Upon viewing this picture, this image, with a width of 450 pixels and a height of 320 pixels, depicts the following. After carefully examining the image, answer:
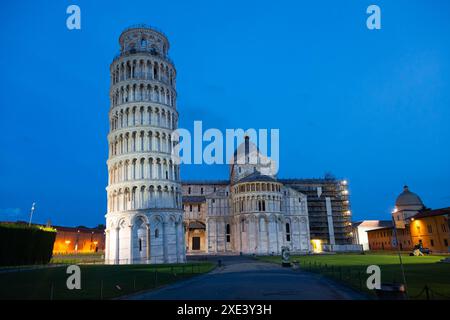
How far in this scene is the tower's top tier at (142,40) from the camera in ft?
179

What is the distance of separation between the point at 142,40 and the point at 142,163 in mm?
20958

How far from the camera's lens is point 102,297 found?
15.4m

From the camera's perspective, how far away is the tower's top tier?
54.6 metres

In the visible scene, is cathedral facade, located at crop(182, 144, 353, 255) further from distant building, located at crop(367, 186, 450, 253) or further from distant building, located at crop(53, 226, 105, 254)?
distant building, located at crop(53, 226, 105, 254)

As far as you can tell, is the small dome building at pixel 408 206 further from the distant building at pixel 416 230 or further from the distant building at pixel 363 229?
the distant building at pixel 363 229

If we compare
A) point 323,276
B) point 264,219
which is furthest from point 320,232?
point 323,276

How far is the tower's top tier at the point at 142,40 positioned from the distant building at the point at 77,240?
5105 cm

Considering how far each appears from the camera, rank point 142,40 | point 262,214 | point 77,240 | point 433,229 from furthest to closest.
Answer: point 77,240, point 262,214, point 433,229, point 142,40

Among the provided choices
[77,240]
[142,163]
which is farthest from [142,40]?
[77,240]

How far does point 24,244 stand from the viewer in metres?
40.2

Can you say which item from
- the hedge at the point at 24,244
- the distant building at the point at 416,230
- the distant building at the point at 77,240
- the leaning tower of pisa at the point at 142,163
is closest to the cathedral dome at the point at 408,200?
the distant building at the point at 416,230

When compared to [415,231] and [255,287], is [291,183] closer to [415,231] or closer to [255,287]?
[415,231]

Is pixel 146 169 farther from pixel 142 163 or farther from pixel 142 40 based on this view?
pixel 142 40

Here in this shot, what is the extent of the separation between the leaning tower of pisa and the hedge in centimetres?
811
